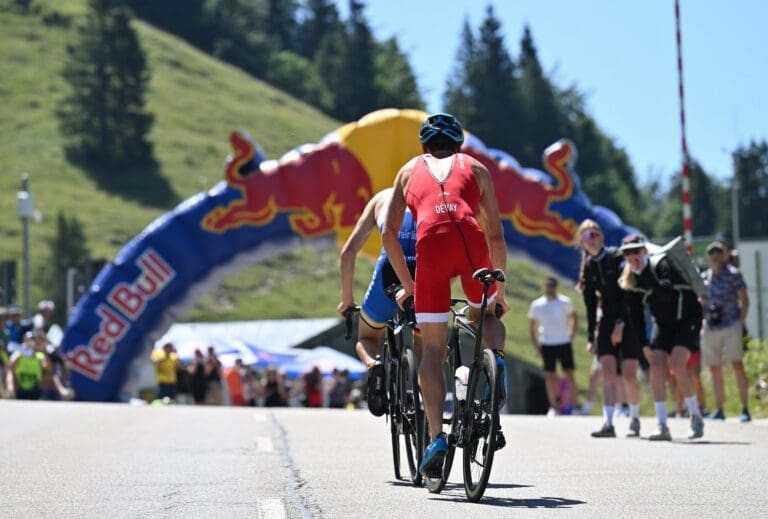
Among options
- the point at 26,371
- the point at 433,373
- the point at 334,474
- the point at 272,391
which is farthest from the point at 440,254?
the point at 272,391

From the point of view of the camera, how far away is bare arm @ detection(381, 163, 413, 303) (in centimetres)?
826

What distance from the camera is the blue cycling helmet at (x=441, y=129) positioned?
8406 millimetres

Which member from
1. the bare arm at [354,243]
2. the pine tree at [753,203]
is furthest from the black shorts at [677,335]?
the pine tree at [753,203]

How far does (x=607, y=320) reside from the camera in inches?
545

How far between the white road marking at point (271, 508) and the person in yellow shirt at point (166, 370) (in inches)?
782

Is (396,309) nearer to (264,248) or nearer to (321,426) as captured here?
(321,426)

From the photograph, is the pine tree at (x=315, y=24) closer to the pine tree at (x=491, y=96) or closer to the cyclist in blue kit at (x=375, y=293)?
the pine tree at (x=491, y=96)

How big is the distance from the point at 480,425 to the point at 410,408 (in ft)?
2.72

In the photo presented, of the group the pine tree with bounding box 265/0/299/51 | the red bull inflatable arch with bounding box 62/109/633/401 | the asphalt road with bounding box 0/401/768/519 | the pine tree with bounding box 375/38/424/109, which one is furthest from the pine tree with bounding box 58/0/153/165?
the asphalt road with bounding box 0/401/768/519

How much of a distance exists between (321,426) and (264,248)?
41.1ft

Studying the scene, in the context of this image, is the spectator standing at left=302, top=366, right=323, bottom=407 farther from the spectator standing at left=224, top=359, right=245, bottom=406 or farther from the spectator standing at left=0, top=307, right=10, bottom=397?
the spectator standing at left=0, top=307, right=10, bottom=397

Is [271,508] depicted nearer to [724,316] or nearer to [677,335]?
[677,335]

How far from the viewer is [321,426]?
15.0 m

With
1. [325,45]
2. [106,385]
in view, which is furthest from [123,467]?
[325,45]
